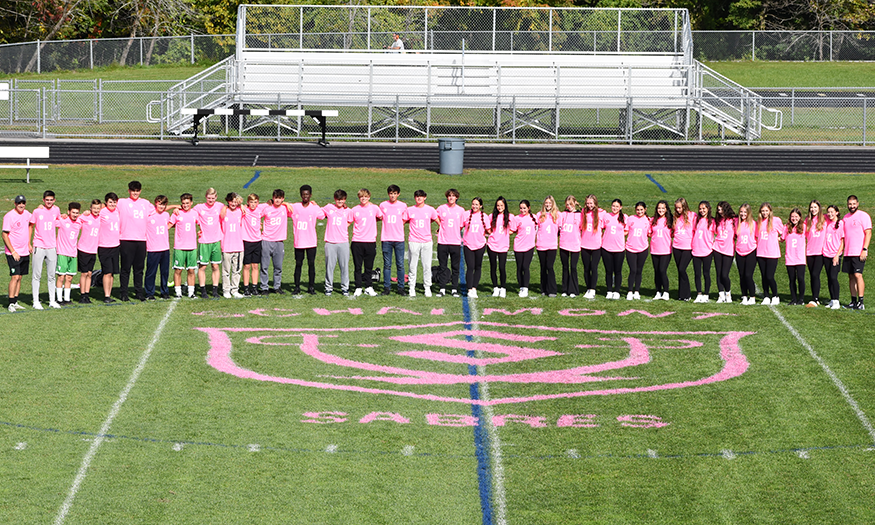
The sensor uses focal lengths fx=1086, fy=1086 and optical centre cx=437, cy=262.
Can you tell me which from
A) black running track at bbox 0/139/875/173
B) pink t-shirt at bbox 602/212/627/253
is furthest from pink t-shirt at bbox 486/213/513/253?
black running track at bbox 0/139/875/173

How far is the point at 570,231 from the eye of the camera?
17016mm

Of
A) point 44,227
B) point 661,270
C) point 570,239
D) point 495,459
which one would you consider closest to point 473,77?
point 570,239

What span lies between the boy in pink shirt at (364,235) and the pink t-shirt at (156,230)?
2.89 m

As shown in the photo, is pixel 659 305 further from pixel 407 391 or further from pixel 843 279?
pixel 407 391

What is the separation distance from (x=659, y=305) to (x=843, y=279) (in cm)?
431

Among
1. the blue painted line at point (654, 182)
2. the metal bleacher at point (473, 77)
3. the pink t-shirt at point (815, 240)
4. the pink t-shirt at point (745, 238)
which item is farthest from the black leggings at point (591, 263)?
the metal bleacher at point (473, 77)

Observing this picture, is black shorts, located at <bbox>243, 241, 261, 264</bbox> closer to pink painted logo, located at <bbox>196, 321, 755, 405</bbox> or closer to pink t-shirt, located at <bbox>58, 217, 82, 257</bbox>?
pink painted logo, located at <bbox>196, 321, 755, 405</bbox>

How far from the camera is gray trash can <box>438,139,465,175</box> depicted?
2992cm

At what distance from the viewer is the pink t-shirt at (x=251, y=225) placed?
16781 millimetres

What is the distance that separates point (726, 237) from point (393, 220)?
5.15m

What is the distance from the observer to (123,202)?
1633 centimetres

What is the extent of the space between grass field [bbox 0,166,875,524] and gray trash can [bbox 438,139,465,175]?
479 inches

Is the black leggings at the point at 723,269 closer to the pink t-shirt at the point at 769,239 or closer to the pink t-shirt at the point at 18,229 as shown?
the pink t-shirt at the point at 769,239

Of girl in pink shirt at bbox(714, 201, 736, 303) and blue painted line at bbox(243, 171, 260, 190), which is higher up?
blue painted line at bbox(243, 171, 260, 190)
